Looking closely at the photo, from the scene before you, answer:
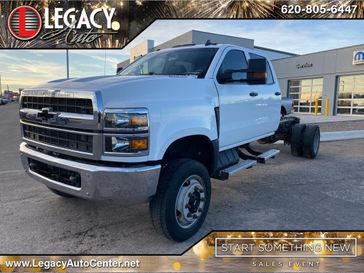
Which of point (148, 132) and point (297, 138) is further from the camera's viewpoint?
point (297, 138)

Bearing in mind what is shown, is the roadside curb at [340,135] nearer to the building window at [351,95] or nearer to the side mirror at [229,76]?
the side mirror at [229,76]

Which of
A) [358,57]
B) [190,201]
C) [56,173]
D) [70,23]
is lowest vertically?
[190,201]

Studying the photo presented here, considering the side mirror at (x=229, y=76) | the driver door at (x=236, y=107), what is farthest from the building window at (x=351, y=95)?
the side mirror at (x=229, y=76)

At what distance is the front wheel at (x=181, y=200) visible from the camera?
3033 millimetres

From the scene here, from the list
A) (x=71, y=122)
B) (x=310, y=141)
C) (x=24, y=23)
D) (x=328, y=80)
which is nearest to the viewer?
(x=71, y=122)

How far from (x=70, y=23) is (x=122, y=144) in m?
3.83

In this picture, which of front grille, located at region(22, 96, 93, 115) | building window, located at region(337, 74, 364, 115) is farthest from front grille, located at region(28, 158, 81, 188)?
building window, located at region(337, 74, 364, 115)

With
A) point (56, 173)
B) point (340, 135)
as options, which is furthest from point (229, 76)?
point (340, 135)

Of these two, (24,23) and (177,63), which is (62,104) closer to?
(177,63)

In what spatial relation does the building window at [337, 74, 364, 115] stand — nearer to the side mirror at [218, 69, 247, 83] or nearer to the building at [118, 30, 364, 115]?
the building at [118, 30, 364, 115]

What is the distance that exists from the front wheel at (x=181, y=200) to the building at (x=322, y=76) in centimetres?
1883

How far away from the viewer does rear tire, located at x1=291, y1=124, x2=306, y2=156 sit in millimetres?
7527

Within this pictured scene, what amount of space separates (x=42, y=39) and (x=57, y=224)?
3718 mm

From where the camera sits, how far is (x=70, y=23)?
5520 mm
